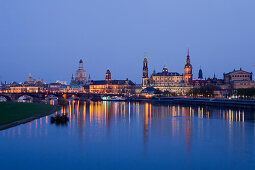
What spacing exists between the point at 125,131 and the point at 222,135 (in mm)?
13636

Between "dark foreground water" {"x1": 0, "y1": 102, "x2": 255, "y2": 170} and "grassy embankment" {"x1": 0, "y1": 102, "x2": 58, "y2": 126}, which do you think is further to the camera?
"grassy embankment" {"x1": 0, "y1": 102, "x2": 58, "y2": 126}

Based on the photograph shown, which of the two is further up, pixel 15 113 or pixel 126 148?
pixel 15 113

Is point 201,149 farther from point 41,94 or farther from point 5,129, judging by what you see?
point 41,94

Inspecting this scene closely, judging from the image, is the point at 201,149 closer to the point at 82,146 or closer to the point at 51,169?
the point at 82,146

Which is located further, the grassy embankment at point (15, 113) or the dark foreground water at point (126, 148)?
the grassy embankment at point (15, 113)

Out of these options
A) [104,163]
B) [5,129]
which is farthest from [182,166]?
[5,129]

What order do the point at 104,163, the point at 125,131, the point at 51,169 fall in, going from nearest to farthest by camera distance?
the point at 51,169 < the point at 104,163 < the point at 125,131

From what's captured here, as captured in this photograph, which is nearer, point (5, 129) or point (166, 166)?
point (166, 166)

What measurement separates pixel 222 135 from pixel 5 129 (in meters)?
28.9

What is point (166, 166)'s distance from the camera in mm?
30812

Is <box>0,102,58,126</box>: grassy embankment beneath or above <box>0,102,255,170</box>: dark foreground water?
above

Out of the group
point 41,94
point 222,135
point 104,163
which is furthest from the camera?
point 41,94

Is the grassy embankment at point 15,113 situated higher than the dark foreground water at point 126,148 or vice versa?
the grassy embankment at point 15,113

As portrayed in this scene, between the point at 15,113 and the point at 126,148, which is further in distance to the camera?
the point at 15,113
